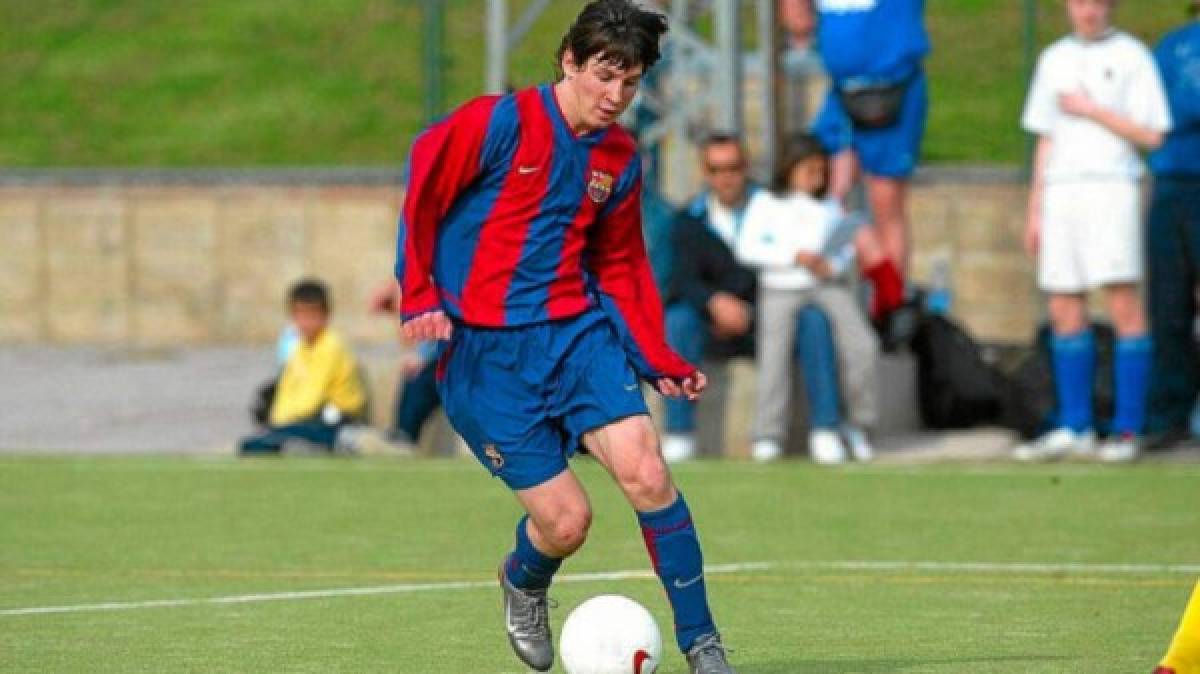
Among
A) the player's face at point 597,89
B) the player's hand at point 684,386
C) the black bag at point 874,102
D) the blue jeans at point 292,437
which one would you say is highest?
the player's face at point 597,89

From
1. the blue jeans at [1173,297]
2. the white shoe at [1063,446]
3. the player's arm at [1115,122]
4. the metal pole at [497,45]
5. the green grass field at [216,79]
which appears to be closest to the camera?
→ the player's arm at [1115,122]

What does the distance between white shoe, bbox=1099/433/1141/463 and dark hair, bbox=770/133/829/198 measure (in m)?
1.95

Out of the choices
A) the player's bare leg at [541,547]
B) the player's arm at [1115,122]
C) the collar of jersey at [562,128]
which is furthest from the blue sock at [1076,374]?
the collar of jersey at [562,128]

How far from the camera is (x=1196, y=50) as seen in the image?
46.9 feet

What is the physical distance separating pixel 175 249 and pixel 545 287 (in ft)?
45.4

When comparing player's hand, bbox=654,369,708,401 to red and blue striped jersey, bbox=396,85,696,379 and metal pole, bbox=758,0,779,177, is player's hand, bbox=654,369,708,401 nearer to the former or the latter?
red and blue striped jersey, bbox=396,85,696,379

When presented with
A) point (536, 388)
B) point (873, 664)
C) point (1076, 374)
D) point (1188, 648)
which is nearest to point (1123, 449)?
point (1076, 374)

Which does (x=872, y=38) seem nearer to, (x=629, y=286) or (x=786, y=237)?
(x=786, y=237)

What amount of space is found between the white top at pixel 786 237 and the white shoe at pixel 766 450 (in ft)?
2.62

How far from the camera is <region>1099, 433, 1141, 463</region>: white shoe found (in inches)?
550

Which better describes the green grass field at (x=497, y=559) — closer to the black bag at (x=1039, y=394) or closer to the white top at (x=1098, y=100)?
the black bag at (x=1039, y=394)

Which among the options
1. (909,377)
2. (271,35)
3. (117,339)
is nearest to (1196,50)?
(909,377)

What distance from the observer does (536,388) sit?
744 cm

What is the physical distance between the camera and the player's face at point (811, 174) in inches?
571
